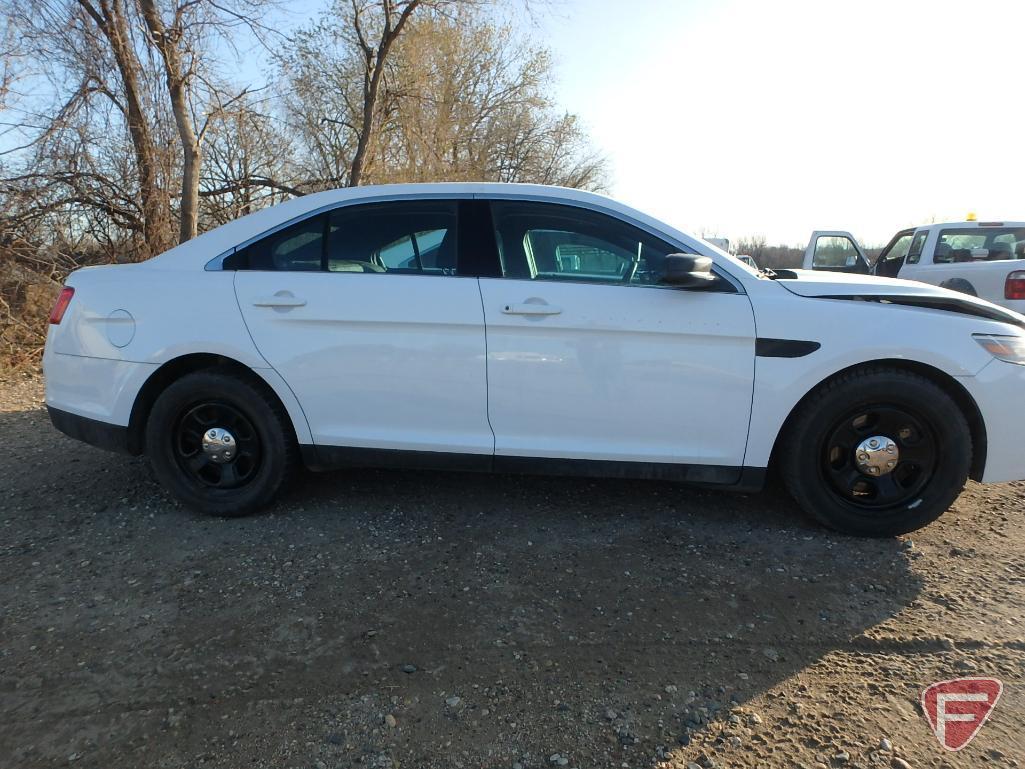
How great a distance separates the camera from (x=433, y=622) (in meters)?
2.53

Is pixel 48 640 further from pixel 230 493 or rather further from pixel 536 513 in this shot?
pixel 536 513

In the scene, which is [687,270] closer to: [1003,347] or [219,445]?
[1003,347]

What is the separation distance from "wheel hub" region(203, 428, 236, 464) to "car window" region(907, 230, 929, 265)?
26.8 feet

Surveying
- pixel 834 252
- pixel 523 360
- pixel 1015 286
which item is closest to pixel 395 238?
pixel 523 360

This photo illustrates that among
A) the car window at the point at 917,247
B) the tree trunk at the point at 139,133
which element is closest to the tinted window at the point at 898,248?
the car window at the point at 917,247

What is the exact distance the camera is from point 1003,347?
3.03 m

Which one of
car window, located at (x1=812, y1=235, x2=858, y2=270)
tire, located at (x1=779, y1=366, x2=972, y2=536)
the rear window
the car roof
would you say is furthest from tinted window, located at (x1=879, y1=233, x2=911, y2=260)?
the car roof

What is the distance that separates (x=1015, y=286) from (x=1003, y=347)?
14.5 feet

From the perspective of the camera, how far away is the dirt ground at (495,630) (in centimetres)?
195

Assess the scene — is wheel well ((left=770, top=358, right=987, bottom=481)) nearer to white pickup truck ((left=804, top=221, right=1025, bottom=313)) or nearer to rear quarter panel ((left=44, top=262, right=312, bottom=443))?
rear quarter panel ((left=44, top=262, right=312, bottom=443))

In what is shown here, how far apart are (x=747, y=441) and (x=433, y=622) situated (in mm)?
1697

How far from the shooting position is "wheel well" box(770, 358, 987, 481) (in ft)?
10.1

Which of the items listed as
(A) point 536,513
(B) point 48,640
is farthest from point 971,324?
(B) point 48,640

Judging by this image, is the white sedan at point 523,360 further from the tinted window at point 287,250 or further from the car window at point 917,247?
the car window at point 917,247
